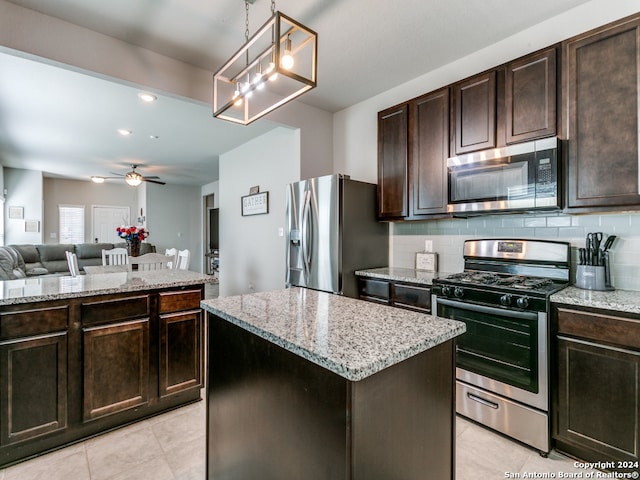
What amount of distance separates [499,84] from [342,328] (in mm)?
2186

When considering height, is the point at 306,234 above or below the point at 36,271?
above

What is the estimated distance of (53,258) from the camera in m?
6.97

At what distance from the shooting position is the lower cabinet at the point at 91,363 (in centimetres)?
175

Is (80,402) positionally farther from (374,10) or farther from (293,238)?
(374,10)

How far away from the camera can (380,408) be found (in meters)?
0.91

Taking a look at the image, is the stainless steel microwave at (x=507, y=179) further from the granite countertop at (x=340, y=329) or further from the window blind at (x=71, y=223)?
the window blind at (x=71, y=223)

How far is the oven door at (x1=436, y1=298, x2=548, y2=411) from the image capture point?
6.04 feet

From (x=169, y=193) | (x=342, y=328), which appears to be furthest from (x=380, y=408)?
(x=169, y=193)

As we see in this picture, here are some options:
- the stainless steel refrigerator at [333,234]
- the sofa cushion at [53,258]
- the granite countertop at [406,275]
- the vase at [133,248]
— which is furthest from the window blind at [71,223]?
the granite countertop at [406,275]

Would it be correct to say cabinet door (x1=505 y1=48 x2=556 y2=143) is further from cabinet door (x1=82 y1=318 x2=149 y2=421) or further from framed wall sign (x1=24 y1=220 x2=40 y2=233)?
framed wall sign (x1=24 y1=220 x2=40 y2=233)

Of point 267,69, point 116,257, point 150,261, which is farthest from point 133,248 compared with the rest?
point 267,69

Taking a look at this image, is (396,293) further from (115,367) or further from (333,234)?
(115,367)

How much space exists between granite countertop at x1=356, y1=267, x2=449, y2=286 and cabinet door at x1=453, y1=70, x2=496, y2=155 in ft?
3.34

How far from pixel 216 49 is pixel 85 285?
6.67ft
